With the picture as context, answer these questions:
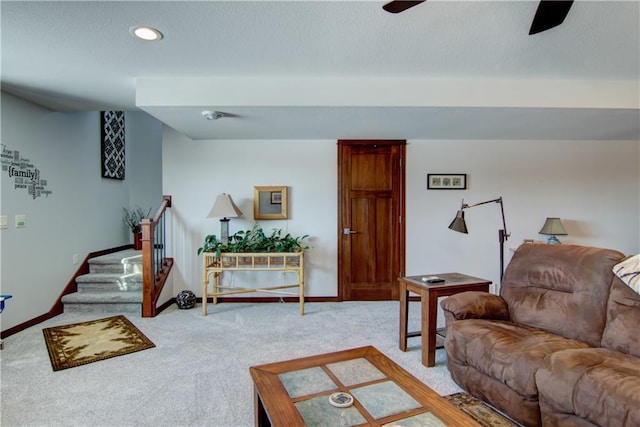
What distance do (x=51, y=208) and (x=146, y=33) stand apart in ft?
8.90

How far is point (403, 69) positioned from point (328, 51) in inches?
26.7

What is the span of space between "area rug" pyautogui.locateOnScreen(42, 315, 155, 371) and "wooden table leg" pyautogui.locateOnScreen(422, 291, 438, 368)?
232 centimetres

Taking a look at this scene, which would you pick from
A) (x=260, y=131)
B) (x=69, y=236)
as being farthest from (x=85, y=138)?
(x=260, y=131)

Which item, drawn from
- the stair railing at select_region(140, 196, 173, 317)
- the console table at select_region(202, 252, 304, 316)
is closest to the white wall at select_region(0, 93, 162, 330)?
the stair railing at select_region(140, 196, 173, 317)

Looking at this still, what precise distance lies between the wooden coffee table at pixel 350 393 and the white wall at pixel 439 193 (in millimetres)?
2910

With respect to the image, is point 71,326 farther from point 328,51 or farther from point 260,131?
point 328,51

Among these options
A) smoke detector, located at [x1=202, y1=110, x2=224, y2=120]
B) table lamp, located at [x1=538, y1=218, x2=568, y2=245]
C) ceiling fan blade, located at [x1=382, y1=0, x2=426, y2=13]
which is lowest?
table lamp, located at [x1=538, y1=218, x2=568, y2=245]

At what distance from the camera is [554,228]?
175 inches

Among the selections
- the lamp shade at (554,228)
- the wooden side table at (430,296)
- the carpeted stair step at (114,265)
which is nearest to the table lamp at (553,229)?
the lamp shade at (554,228)

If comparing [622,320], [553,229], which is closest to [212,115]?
[622,320]

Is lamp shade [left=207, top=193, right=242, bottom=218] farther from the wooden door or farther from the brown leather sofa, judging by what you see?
the brown leather sofa

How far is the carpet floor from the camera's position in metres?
2.04

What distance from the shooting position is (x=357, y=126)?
377cm

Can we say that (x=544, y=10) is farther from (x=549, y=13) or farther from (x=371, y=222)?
(x=371, y=222)
